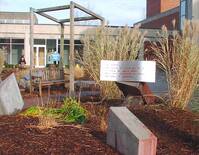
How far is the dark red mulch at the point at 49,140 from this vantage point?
6070 mm

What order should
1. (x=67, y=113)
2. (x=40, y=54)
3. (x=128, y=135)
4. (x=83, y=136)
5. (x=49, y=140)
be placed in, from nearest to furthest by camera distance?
(x=128, y=135) < (x=49, y=140) < (x=83, y=136) < (x=67, y=113) < (x=40, y=54)

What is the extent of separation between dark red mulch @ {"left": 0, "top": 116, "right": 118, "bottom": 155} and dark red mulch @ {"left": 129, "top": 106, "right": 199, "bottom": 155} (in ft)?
2.76

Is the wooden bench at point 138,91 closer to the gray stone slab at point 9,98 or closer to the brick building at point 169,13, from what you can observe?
the gray stone slab at point 9,98

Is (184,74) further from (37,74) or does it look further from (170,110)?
(37,74)

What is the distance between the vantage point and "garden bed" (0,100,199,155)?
6168mm

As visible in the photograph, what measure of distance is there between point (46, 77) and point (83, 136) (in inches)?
479

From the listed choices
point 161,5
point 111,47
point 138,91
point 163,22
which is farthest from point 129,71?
point 161,5

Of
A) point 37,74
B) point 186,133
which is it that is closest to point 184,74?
point 186,133

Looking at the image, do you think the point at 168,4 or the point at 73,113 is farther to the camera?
the point at 168,4

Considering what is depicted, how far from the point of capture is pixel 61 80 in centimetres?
1841

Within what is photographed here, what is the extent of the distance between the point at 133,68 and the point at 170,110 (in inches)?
54.8

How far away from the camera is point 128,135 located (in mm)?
5988

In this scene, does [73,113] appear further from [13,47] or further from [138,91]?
[13,47]

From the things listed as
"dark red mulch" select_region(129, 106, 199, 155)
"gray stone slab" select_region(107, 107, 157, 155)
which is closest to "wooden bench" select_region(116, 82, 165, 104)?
"dark red mulch" select_region(129, 106, 199, 155)
